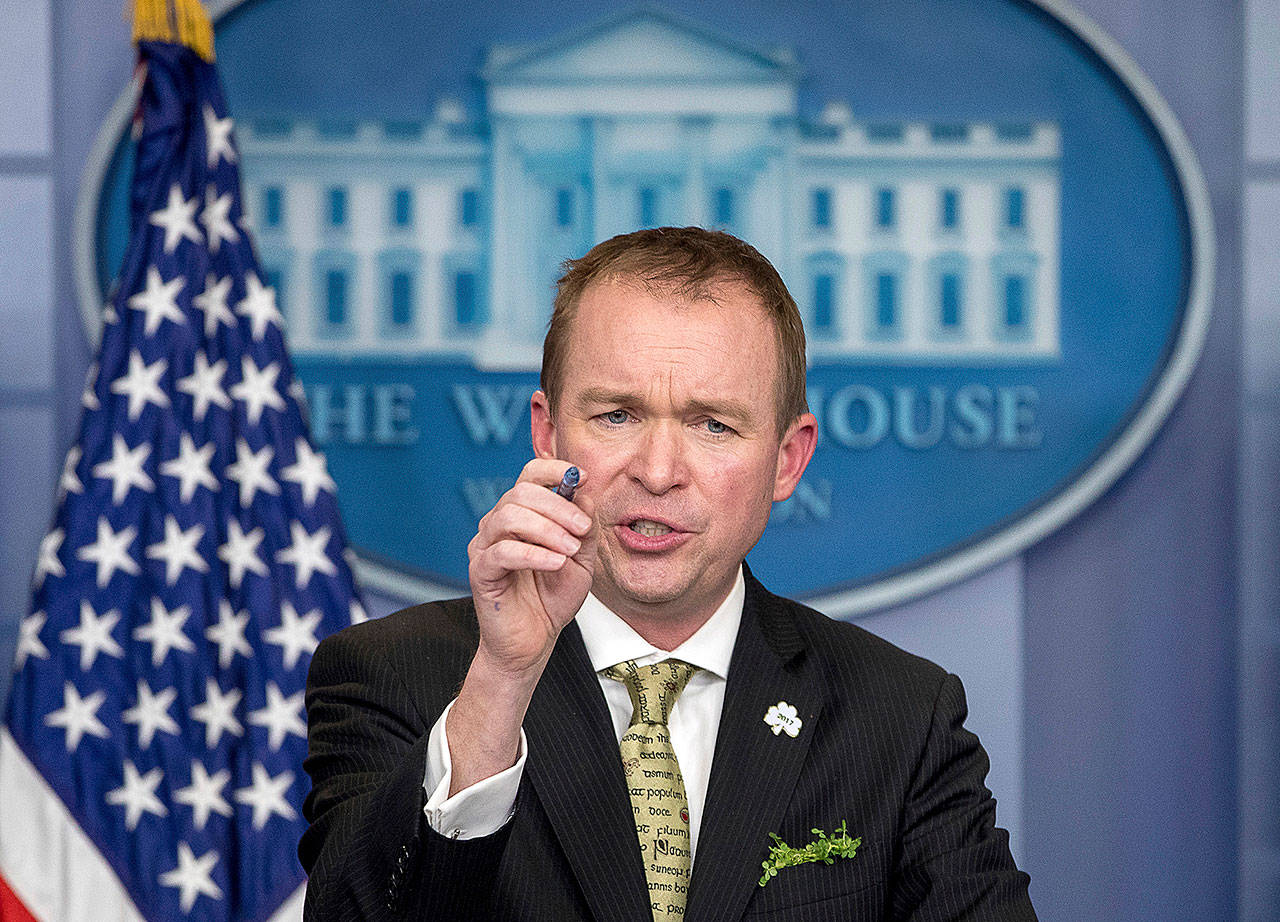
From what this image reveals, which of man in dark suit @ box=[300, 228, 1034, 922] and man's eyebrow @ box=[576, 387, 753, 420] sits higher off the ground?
man's eyebrow @ box=[576, 387, 753, 420]

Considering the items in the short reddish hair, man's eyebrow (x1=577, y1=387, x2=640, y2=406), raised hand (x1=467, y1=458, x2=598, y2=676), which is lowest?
raised hand (x1=467, y1=458, x2=598, y2=676)

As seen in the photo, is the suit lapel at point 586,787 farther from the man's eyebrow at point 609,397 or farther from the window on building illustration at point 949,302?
the window on building illustration at point 949,302

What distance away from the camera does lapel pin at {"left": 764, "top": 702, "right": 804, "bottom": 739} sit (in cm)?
187

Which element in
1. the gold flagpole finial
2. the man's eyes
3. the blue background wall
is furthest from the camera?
the blue background wall

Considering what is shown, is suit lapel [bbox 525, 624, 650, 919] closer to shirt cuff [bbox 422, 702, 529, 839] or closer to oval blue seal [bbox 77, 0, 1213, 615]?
shirt cuff [bbox 422, 702, 529, 839]

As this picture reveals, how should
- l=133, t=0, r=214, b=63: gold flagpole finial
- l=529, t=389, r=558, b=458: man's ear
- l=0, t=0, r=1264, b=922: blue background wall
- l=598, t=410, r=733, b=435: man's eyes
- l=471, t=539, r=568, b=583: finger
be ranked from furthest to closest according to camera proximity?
1. l=0, t=0, r=1264, b=922: blue background wall
2. l=133, t=0, r=214, b=63: gold flagpole finial
3. l=529, t=389, r=558, b=458: man's ear
4. l=598, t=410, r=733, b=435: man's eyes
5. l=471, t=539, r=568, b=583: finger

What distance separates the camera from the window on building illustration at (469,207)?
11.6 feet

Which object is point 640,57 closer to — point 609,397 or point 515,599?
point 609,397

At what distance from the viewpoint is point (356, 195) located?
3535 millimetres

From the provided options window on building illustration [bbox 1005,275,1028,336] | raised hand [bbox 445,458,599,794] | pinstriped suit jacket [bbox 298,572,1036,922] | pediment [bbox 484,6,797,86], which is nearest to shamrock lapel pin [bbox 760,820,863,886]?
pinstriped suit jacket [bbox 298,572,1036,922]

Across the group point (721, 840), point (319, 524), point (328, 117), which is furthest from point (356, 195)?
point (721, 840)

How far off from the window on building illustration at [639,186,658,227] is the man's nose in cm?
182

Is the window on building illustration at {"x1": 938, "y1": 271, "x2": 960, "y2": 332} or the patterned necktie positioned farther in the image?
the window on building illustration at {"x1": 938, "y1": 271, "x2": 960, "y2": 332}

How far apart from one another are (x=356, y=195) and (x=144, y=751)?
1.46 m
